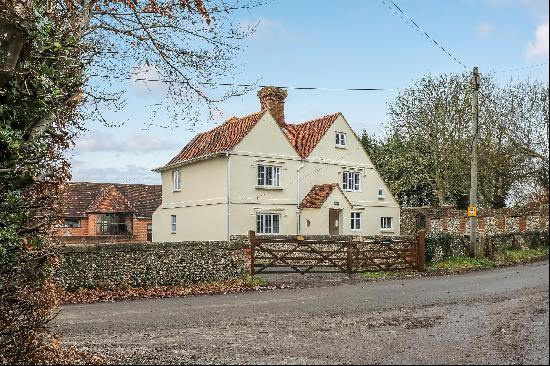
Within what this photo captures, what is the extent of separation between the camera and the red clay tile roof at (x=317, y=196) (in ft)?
111

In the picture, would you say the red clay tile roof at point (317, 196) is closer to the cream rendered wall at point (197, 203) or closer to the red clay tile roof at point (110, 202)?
the cream rendered wall at point (197, 203)

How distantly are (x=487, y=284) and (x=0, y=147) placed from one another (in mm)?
15791

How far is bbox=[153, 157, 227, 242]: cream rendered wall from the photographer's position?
32.3 meters

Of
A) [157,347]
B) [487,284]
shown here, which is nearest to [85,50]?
[157,347]

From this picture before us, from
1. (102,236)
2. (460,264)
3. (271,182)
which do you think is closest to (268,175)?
(271,182)

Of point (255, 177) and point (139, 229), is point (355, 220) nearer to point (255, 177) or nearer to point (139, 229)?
point (255, 177)

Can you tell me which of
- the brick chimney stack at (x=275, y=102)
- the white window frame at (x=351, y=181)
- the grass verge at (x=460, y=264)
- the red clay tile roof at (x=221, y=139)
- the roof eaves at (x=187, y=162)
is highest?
the brick chimney stack at (x=275, y=102)

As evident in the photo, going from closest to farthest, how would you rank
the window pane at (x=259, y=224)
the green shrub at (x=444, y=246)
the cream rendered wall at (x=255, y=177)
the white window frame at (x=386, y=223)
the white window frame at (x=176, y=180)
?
the green shrub at (x=444, y=246)
the cream rendered wall at (x=255, y=177)
the window pane at (x=259, y=224)
the white window frame at (x=176, y=180)
the white window frame at (x=386, y=223)

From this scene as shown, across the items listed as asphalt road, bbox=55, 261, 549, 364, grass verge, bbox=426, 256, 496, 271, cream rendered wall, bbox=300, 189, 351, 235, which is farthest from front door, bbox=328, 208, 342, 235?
asphalt road, bbox=55, 261, 549, 364

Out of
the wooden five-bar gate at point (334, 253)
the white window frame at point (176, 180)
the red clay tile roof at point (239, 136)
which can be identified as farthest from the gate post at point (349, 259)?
the white window frame at point (176, 180)

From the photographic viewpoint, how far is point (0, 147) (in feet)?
21.6

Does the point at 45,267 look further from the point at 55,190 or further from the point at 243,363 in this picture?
the point at 243,363

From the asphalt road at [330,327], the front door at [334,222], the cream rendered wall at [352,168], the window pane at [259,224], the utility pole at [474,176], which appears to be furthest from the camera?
the cream rendered wall at [352,168]

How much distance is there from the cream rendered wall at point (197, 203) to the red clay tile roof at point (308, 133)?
6.12 meters
